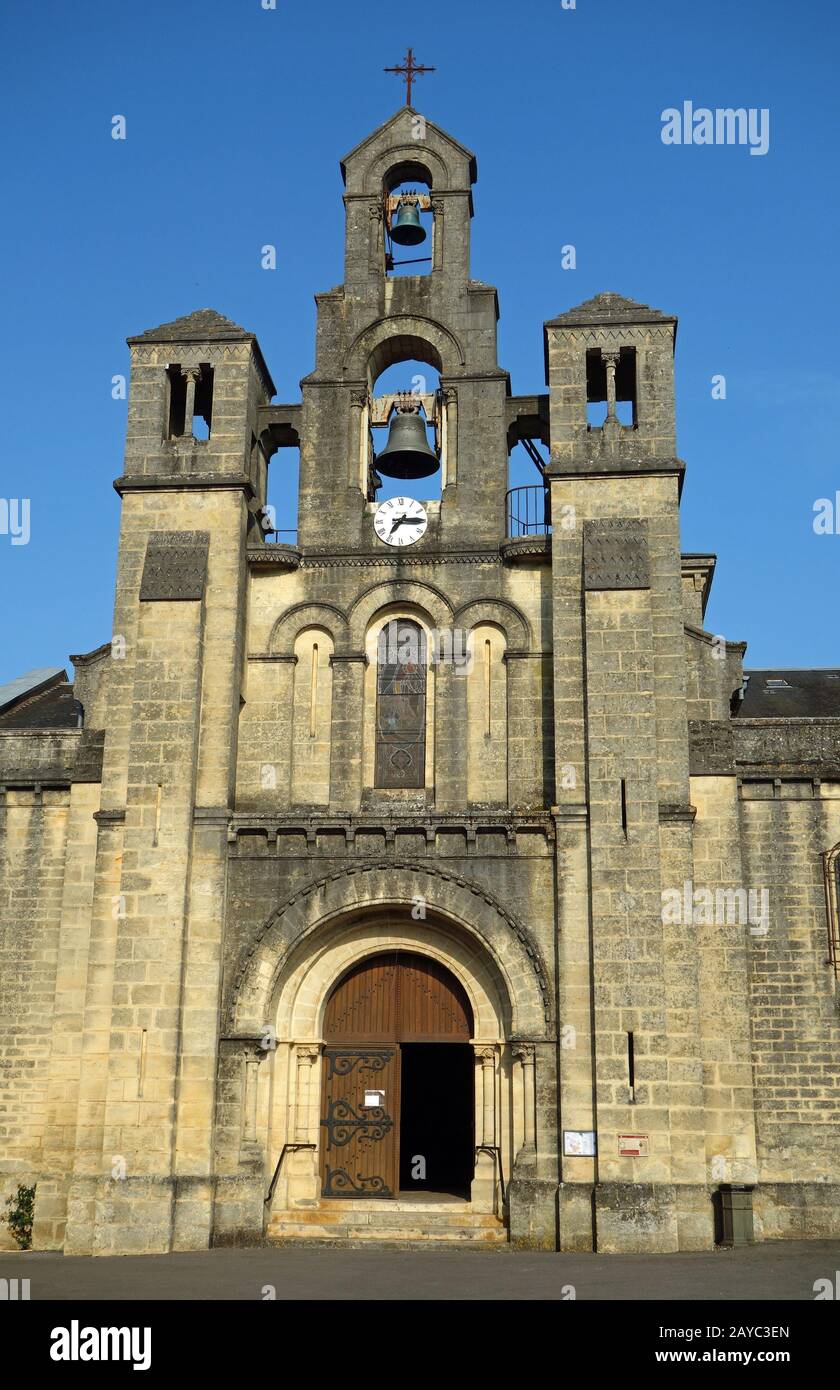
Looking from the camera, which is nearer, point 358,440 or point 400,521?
point 400,521

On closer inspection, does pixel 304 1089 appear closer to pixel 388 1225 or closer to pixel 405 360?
pixel 388 1225

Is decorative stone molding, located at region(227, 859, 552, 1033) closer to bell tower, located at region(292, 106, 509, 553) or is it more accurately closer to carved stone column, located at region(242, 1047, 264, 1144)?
carved stone column, located at region(242, 1047, 264, 1144)

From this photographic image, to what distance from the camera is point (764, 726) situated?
963 inches

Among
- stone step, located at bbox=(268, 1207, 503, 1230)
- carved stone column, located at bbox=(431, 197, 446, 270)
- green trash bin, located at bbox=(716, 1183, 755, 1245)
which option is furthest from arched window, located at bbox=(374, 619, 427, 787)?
green trash bin, located at bbox=(716, 1183, 755, 1245)

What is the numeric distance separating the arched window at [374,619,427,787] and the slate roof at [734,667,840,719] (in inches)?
255

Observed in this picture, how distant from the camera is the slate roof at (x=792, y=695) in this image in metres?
28.5

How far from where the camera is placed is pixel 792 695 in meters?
29.8

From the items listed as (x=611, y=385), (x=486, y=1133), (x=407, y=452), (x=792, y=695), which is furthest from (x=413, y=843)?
(x=792, y=695)

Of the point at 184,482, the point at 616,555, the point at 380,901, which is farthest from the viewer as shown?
the point at 184,482

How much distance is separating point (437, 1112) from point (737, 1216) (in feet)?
32.5

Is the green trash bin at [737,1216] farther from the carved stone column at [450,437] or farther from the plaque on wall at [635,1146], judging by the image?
the carved stone column at [450,437]

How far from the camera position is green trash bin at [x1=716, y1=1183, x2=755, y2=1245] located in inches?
817
